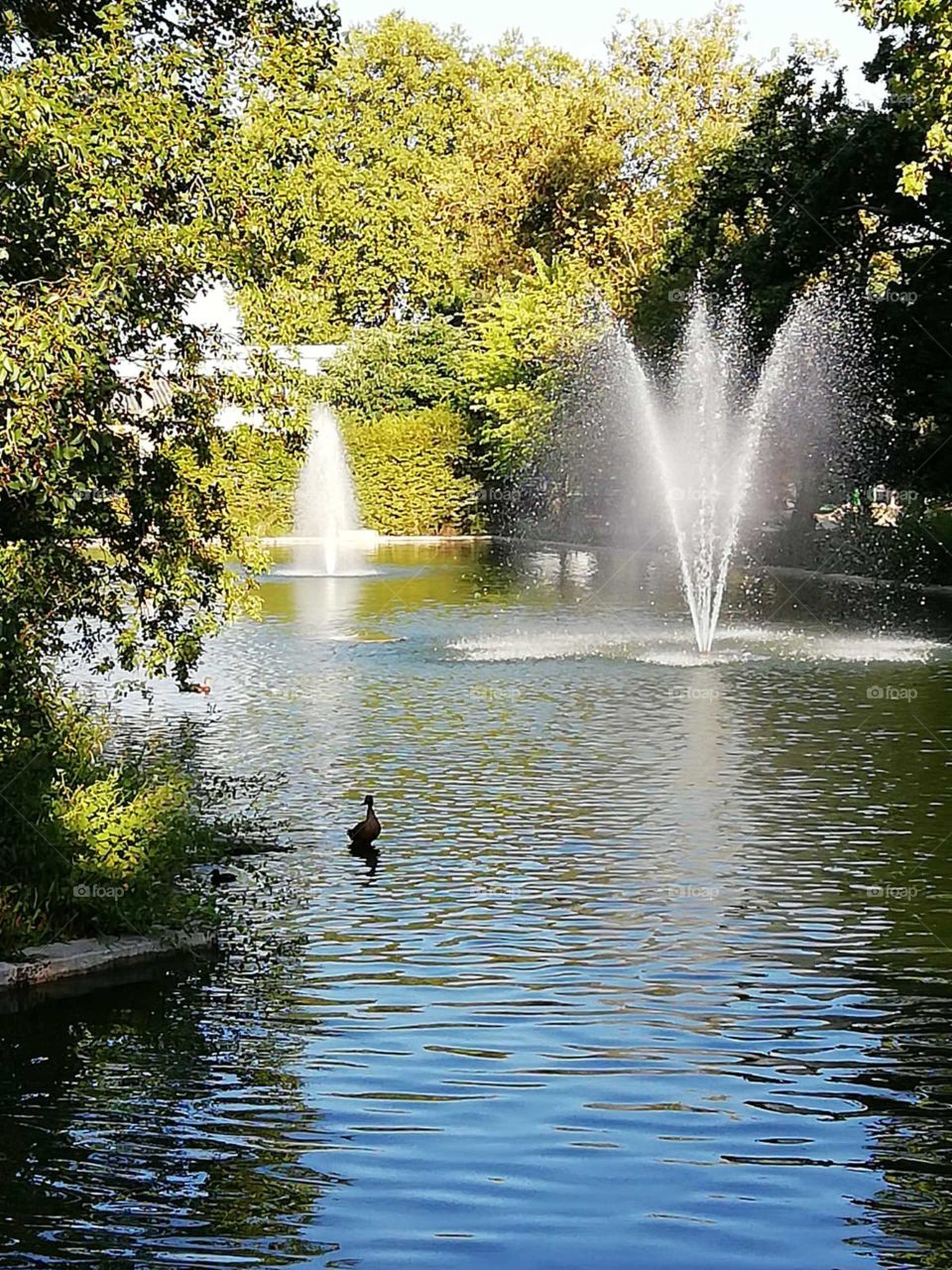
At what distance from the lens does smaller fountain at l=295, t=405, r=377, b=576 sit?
5491 centimetres

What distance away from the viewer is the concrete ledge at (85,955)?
30.6ft

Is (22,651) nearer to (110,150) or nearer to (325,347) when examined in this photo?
(110,150)

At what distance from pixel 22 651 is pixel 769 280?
1166 inches

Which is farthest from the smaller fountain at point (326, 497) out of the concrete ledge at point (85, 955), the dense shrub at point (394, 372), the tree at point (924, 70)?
the concrete ledge at point (85, 955)

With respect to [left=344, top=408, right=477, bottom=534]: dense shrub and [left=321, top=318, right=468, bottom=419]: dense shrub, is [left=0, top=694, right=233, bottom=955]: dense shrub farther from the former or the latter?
[left=321, top=318, right=468, bottom=419]: dense shrub

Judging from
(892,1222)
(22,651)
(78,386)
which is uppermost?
(78,386)

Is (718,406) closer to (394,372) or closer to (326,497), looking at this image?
(326,497)

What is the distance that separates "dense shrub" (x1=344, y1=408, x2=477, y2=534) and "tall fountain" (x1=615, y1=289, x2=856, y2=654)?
11461 mm

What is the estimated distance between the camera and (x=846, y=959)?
1035 centimetres

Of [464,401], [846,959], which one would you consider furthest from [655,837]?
[464,401]

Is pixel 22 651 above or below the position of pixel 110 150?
below

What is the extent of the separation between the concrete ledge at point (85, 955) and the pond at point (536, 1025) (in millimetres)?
151

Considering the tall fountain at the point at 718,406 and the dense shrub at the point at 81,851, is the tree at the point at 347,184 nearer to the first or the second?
the dense shrub at the point at 81,851

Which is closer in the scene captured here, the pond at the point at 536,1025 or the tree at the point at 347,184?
the pond at the point at 536,1025
